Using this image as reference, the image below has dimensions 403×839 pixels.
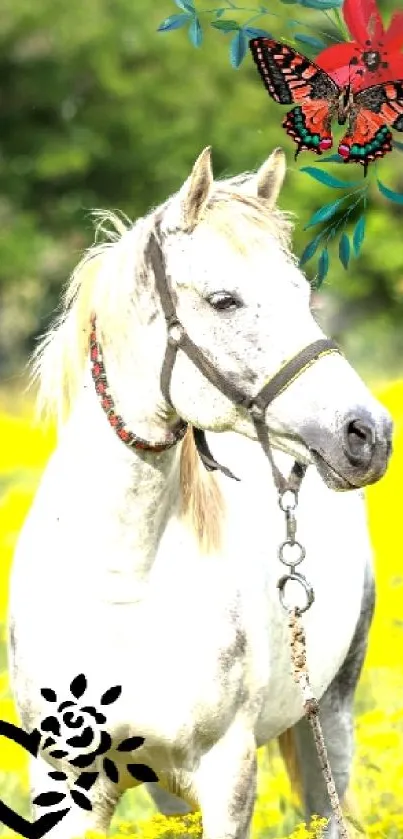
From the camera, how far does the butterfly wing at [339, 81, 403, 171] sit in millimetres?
3316

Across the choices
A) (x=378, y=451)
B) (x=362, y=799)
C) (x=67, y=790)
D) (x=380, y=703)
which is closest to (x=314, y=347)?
(x=378, y=451)

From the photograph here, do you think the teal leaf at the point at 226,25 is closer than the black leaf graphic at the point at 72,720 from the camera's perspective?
Yes

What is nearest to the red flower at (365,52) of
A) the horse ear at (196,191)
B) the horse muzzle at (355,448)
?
the horse ear at (196,191)

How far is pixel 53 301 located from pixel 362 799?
18535 millimetres

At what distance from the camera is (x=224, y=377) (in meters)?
3.33

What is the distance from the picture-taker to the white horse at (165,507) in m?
3.29

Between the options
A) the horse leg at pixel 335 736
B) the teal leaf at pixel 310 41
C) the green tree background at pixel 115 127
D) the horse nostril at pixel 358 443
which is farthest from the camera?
the green tree background at pixel 115 127

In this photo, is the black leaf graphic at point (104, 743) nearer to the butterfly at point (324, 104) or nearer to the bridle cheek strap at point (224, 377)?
the bridle cheek strap at point (224, 377)

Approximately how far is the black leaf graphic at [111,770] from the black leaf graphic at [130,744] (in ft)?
0.21

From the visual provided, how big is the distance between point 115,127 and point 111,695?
70.0ft

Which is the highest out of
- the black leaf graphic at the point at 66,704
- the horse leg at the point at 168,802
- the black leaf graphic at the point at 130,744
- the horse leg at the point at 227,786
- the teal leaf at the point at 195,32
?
the teal leaf at the point at 195,32

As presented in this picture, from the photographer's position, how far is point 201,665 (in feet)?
11.7

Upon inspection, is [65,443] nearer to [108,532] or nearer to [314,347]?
[108,532]

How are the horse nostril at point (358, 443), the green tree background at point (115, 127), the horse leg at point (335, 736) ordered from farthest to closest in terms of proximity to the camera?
1. the green tree background at point (115, 127)
2. the horse leg at point (335, 736)
3. the horse nostril at point (358, 443)
